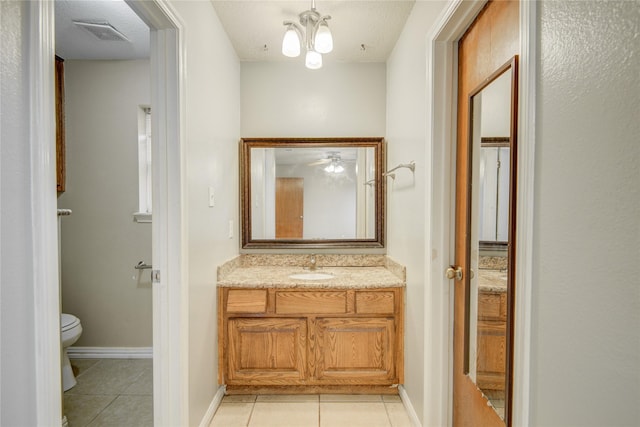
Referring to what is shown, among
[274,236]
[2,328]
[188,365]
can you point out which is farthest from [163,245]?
[274,236]

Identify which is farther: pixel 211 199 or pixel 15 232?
pixel 211 199

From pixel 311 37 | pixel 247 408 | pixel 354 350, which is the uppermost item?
pixel 311 37

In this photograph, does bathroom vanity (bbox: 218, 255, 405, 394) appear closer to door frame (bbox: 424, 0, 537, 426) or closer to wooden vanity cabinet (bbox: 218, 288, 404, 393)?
wooden vanity cabinet (bbox: 218, 288, 404, 393)

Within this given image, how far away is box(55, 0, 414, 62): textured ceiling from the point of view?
6.56 ft

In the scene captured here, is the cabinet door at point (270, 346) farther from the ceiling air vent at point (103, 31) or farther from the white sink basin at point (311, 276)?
the ceiling air vent at point (103, 31)

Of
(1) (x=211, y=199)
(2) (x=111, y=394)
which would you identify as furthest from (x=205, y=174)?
(2) (x=111, y=394)

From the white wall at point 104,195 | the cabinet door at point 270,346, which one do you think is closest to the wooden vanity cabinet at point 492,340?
the cabinet door at point 270,346

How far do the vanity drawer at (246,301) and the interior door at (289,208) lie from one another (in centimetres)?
63

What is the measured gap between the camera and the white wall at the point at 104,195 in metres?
2.73

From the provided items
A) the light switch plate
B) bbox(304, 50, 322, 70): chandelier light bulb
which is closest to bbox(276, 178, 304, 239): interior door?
the light switch plate

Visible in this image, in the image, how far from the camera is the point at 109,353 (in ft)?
9.16

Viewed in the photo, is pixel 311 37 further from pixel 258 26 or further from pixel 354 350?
pixel 354 350

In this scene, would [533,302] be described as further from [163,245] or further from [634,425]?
[163,245]

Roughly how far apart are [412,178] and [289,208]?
107cm
